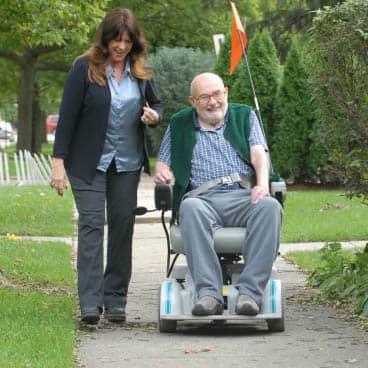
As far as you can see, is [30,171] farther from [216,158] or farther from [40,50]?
[216,158]

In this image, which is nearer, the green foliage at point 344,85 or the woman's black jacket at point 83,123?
the woman's black jacket at point 83,123

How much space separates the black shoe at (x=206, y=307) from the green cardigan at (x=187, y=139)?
79 cm

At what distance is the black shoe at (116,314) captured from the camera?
23.5 ft

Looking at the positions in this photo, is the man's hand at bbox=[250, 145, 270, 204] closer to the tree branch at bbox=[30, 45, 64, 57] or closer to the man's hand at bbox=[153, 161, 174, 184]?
the man's hand at bbox=[153, 161, 174, 184]

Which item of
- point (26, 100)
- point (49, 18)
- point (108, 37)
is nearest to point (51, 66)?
point (26, 100)

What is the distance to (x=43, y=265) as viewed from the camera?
9.98 m

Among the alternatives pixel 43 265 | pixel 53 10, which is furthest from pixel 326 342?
pixel 53 10

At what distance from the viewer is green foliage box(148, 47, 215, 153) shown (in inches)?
1035

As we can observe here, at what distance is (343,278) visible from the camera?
809 cm

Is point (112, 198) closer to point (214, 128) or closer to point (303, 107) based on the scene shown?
point (214, 128)

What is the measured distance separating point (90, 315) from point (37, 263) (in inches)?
132

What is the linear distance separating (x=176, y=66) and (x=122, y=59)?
20086mm

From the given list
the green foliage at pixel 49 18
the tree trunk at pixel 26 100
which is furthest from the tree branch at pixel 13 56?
the green foliage at pixel 49 18

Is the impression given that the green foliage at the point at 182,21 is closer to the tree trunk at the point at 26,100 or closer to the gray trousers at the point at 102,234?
the tree trunk at the point at 26,100
